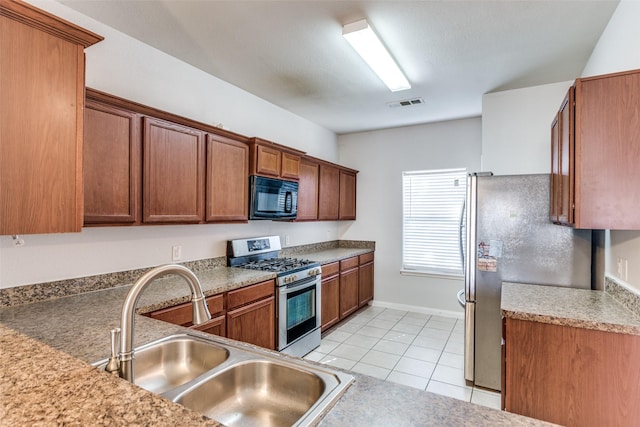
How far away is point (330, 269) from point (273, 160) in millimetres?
1464

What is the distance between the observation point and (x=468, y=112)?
4.17 m

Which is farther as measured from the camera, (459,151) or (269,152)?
(459,151)

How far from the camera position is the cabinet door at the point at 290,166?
3.48m

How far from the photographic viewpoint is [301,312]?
3262 millimetres

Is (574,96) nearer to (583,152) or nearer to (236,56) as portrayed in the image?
(583,152)

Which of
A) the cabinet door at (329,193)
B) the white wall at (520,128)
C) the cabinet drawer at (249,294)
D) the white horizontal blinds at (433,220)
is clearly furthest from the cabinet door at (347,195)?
the cabinet drawer at (249,294)

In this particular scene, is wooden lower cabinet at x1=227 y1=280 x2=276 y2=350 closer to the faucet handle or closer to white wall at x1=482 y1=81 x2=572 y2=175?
the faucet handle

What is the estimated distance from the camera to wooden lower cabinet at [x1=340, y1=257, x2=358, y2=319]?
13.8 ft

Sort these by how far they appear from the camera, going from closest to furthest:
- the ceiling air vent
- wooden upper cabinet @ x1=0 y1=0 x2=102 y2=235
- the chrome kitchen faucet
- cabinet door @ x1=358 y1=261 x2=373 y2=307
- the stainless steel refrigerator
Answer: the chrome kitchen faucet, wooden upper cabinet @ x1=0 y1=0 x2=102 y2=235, the stainless steel refrigerator, the ceiling air vent, cabinet door @ x1=358 y1=261 x2=373 y2=307

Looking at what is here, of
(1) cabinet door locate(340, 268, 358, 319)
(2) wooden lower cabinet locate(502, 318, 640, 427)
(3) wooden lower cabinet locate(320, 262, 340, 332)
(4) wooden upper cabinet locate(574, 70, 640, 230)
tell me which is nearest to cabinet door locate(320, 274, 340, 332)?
(3) wooden lower cabinet locate(320, 262, 340, 332)

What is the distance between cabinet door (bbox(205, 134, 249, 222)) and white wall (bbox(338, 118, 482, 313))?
2548mm

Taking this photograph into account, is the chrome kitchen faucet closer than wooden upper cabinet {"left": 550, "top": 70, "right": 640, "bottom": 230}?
Yes

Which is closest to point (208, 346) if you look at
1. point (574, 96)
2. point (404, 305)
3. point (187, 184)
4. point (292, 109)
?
point (187, 184)

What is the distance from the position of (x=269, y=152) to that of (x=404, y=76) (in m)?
1.48
